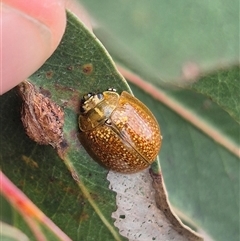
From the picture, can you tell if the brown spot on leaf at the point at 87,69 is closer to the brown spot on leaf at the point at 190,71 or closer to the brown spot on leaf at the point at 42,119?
the brown spot on leaf at the point at 42,119

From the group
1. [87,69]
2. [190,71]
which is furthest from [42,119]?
[190,71]

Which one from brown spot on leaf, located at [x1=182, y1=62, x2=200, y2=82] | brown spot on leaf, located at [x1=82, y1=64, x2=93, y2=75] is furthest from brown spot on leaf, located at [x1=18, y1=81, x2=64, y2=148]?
brown spot on leaf, located at [x1=182, y1=62, x2=200, y2=82]

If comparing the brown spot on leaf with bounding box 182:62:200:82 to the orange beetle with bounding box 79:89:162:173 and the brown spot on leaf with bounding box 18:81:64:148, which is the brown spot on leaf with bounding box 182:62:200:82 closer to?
the orange beetle with bounding box 79:89:162:173

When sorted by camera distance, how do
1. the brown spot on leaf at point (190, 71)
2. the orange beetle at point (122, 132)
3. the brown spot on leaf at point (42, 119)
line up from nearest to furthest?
the brown spot on leaf at point (42, 119) → the orange beetle at point (122, 132) → the brown spot on leaf at point (190, 71)

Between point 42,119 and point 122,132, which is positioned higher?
point 42,119

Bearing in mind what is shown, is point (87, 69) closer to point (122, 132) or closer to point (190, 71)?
point (122, 132)

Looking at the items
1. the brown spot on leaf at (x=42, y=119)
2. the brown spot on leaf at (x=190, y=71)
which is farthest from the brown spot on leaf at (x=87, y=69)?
the brown spot on leaf at (x=190, y=71)

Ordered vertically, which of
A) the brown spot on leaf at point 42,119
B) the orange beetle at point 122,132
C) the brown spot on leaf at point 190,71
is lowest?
the orange beetle at point 122,132

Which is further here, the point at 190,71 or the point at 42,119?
the point at 190,71
